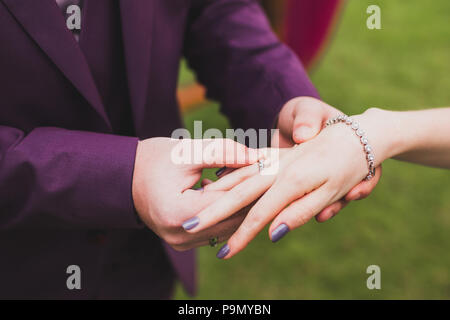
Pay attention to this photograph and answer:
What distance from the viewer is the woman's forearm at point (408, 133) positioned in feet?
3.54

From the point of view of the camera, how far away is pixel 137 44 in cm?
100

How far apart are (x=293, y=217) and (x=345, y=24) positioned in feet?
12.0

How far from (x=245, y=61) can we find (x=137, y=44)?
357 mm

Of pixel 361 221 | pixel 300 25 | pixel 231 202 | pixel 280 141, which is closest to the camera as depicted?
pixel 231 202

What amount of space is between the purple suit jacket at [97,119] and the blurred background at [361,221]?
0.99 metres

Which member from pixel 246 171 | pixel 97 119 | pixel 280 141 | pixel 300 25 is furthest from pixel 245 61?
pixel 300 25

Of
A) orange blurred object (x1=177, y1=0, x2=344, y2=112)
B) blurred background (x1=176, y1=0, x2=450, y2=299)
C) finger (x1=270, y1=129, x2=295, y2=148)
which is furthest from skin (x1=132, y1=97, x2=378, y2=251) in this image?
orange blurred object (x1=177, y1=0, x2=344, y2=112)

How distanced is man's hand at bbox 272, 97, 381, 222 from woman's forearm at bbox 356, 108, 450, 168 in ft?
0.26

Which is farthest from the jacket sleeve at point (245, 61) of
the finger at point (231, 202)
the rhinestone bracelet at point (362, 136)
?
the finger at point (231, 202)

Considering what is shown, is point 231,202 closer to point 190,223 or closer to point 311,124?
point 190,223

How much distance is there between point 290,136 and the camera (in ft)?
3.97
